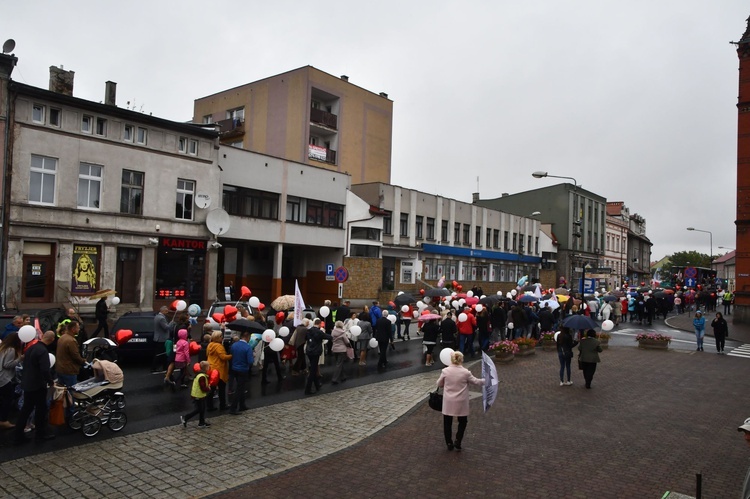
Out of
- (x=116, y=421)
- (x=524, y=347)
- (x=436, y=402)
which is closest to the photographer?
(x=436, y=402)

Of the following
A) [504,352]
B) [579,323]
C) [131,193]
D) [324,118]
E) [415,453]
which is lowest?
[415,453]

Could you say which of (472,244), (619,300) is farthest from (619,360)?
(472,244)

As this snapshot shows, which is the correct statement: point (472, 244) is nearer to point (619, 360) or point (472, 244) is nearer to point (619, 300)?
point (619, 300)

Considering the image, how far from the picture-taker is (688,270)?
42.0 meters

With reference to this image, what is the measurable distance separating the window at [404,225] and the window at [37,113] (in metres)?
26.0

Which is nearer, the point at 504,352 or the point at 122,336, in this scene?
the point at 122,336

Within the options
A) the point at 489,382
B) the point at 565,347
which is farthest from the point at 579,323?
the point at 489,382

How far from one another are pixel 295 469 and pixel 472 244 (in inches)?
1773

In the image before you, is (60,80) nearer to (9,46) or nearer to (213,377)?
(9,46)

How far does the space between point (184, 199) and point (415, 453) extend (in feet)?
73.6

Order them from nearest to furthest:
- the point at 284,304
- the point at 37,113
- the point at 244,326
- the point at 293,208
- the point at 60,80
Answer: the point at 244,326
the point at 284,304
the point at 37,113
the point at 60,80
the point at 293,208

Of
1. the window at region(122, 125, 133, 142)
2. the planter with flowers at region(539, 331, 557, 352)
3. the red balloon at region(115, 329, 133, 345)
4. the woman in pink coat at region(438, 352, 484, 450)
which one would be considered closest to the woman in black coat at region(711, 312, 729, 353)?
the planter with flowers at region(539, 331, 557, 352)

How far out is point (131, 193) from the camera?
25875 millimetres

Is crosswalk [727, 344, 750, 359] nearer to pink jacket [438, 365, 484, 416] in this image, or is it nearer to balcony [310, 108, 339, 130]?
pink jacket [438, 365, 484, 416]
